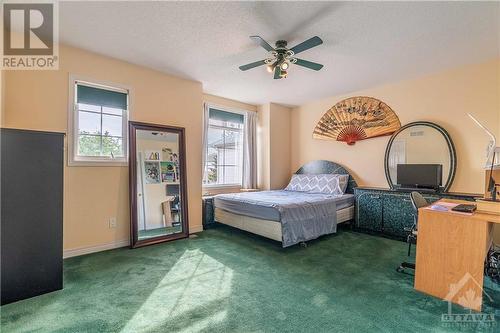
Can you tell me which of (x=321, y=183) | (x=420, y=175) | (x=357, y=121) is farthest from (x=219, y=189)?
(x=420, y=175)

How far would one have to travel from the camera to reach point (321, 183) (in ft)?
15.4

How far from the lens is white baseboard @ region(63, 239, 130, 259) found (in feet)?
9.53

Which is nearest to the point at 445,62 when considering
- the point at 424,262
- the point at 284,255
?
the point at 424,262

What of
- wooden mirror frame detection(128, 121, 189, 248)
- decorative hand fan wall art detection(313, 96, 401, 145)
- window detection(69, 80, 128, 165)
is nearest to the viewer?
window detection(69, 80, 128, 165)

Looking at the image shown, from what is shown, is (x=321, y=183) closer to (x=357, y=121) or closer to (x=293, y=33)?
(x=357, y=121)

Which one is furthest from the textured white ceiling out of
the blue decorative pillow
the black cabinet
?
the blue decorative pillow

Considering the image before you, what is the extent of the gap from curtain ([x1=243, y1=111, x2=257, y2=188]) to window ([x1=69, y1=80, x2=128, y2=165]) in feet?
8.53

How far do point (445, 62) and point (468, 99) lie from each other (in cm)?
64

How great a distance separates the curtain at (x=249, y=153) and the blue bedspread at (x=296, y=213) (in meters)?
1.42

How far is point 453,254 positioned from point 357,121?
3.05 metres

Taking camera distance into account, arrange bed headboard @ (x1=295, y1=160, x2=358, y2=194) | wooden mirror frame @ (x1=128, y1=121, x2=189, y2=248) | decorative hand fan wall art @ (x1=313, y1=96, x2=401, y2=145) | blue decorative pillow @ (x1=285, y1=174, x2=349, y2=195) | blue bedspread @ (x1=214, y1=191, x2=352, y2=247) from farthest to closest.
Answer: bed headboard @ (x1=295, y1=160, x2=358, y2=194) → blue decorative pillow @ (x1=285, y1=174, x2=349, y2=195) → decorative hand fan wall art @ (x1=313, y1=96, x2=401, y2=145) → wooden mirror frame @ (x1=128, y1=121, x2=189, y2=248) → blue bedspread @ (x1=214, y1=191, x2=352, y2=247)

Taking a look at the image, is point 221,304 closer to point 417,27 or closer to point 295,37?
point 295,37

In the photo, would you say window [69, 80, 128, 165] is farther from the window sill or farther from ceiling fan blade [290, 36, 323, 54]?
ceiling fan blade [290, 36, 323, 54]

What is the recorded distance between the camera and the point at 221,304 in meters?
1.94
